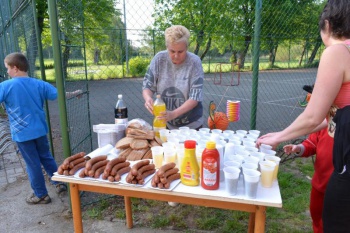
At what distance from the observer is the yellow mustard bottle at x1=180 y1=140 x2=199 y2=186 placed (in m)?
1.79

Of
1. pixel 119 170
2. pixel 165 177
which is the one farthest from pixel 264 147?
pixel 119 170

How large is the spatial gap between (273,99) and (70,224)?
11259 millimetres

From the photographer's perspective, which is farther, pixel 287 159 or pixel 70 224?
pixel 287 159

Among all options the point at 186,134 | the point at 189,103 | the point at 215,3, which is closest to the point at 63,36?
the point at 189,103

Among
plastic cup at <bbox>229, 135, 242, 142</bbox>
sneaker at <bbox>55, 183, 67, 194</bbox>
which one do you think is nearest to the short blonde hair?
plastic cup at <bbox>229, 135, 242, 142</bbox>

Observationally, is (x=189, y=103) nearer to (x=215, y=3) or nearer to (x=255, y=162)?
(x=255, y=162)

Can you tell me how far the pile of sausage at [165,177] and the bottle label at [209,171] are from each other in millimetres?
230

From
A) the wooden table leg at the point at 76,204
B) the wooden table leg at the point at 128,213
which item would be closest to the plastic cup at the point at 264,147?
the wooden table leg at the point at 76,204

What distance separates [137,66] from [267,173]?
6525mm

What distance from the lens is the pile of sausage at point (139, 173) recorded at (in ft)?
6.22

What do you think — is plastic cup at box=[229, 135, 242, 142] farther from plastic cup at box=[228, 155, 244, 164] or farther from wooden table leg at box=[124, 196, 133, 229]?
wooden table leg at box=[124, 196, 133, 229]

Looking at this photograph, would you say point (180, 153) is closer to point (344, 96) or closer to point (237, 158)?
point (237, 158)

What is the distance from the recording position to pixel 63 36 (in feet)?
10.5

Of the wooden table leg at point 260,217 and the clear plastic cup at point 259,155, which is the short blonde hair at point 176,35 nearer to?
the clear plastic cup at point 259,155
